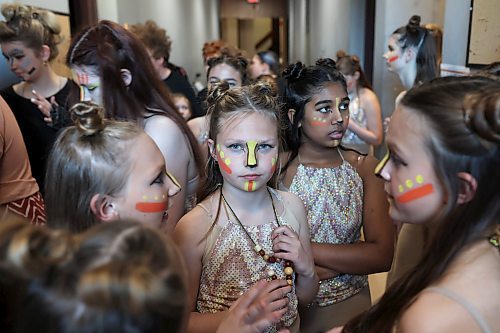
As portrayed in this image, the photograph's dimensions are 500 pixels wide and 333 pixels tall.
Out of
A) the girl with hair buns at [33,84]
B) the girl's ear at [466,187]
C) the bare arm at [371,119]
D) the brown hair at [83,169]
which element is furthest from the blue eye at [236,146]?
the bare arm at [371,119]

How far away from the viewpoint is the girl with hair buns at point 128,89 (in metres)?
1.40

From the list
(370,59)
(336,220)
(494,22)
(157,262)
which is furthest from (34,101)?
(370,59)

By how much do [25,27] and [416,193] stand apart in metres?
1.84

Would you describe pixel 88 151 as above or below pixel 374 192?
above

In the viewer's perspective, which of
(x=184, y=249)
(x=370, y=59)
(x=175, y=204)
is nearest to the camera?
(x=184, y=249)

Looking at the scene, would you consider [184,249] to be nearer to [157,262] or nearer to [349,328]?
[349,328]

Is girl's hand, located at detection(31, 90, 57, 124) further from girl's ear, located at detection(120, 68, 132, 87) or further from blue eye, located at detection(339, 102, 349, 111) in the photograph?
blue eye, located at detection(339, 102, 349, 111)

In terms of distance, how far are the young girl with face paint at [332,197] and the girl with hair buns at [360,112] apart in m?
1.51

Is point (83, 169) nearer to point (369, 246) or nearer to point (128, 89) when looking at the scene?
point (128, 89)

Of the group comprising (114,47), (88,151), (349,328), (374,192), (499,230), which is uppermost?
(114,47)

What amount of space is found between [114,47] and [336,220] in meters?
0.90

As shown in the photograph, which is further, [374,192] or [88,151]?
[374,192]

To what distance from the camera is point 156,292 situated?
1.70 feet

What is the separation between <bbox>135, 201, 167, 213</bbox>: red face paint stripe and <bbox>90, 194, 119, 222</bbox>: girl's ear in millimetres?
49
